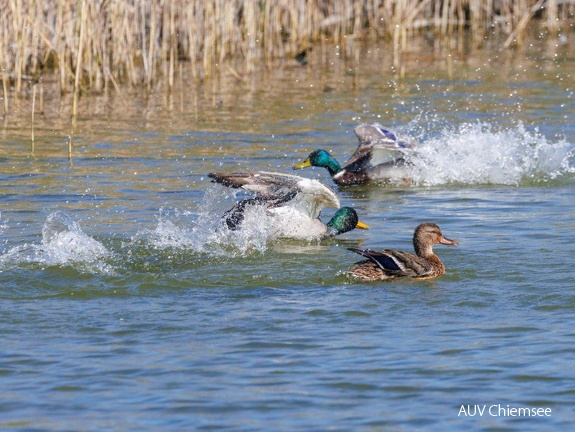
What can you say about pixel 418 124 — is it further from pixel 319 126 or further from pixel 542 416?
pixel 542 416

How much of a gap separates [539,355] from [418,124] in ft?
28.7

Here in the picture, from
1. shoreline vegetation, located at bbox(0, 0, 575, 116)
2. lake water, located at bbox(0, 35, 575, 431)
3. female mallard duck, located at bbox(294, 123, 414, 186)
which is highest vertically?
shoreline vegetation, located at bbox(0, 0, 575, 116)

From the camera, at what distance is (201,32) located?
18.3 metres

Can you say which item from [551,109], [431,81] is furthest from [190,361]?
[431,81]

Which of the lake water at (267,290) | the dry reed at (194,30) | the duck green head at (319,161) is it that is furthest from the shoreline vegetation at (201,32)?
the duck green head at (319,161)

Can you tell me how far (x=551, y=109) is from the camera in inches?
A: 595

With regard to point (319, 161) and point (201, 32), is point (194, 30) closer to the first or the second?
point (201, 32)

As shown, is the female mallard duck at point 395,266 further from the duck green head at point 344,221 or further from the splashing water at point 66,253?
the splashing water at point 66,253

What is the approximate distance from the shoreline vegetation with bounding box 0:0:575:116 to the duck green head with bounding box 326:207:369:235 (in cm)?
622

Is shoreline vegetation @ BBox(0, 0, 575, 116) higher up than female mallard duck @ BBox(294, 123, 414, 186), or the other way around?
shoreline vegetation @ BBox(0, 0, 575, 116)

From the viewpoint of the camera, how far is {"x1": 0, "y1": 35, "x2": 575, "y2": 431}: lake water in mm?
5395

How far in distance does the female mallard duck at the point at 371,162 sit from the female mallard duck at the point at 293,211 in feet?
8.20

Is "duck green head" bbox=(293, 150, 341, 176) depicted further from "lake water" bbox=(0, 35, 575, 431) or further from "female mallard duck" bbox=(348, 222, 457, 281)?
"female mallard duck" bbox=(348, 222, 457, 281)

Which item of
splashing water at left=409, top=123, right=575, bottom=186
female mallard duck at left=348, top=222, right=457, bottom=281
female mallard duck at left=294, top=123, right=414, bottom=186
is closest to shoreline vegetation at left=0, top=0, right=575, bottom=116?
female mallard duck at left=294, top=123, right=414, bottom=186
